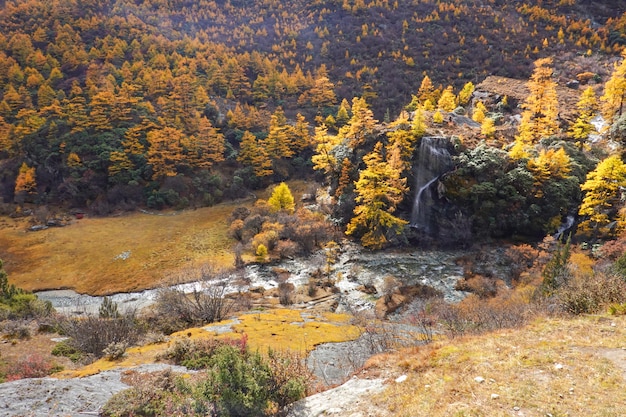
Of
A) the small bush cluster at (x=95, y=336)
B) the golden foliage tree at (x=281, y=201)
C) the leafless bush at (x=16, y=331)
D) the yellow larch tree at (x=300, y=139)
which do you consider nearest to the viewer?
the small bush cluster at (x=95, y=336)

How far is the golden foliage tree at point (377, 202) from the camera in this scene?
33188 millimetres

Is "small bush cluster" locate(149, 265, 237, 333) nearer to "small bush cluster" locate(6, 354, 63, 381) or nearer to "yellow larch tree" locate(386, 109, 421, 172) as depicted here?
"small bush cluster" locate(6, 354, 63, 381)

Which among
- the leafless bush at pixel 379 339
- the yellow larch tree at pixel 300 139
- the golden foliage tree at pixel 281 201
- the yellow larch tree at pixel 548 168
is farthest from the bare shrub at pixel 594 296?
the yellow larch tree at pixel 300 139

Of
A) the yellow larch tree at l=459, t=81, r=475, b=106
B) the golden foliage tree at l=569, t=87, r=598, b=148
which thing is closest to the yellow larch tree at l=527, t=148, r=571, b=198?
the golden foliage tree at l=569, t=87, r=598, b=148

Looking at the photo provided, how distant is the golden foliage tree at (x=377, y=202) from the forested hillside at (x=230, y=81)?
2.40 feet

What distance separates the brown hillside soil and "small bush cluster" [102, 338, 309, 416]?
2346cm

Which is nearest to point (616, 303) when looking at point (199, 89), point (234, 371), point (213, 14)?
point (234, 371)

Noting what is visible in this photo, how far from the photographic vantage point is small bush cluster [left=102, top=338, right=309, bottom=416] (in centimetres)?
669

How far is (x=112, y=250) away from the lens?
3431 centimetres

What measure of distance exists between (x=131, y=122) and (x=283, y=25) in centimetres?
7340

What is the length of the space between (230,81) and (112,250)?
49.3m

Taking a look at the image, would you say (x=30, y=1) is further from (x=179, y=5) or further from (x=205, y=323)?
(x=205, y=323)

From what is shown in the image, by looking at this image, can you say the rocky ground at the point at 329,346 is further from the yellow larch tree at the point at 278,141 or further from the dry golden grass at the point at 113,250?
the yellow larch tree at the point at 278,141

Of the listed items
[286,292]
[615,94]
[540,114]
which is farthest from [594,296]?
[540,114]
